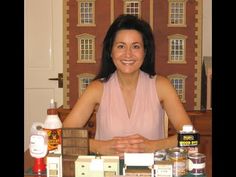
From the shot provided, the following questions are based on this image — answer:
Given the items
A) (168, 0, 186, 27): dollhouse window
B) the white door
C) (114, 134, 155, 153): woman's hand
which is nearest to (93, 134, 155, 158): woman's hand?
(114, 134, 155, 153): woman's hand

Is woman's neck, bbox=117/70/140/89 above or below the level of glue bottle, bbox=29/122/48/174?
above

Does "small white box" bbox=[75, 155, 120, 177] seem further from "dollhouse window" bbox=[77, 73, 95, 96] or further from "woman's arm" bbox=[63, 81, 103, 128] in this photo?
"dollhouse window" bbox=[77, 73, 95, 96]

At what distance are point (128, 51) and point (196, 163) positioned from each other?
0.78 metres

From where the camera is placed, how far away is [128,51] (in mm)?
1977

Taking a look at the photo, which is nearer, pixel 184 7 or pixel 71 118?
pixel 71 118

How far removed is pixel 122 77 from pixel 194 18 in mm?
872

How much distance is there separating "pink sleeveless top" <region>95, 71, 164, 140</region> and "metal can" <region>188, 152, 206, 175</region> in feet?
1.97

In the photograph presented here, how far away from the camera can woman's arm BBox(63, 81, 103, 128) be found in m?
2.00

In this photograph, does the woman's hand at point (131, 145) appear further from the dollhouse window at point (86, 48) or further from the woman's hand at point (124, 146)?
the dollhouse window at point (86, 48)

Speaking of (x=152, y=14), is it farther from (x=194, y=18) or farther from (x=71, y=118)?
(x=71, y=118)
